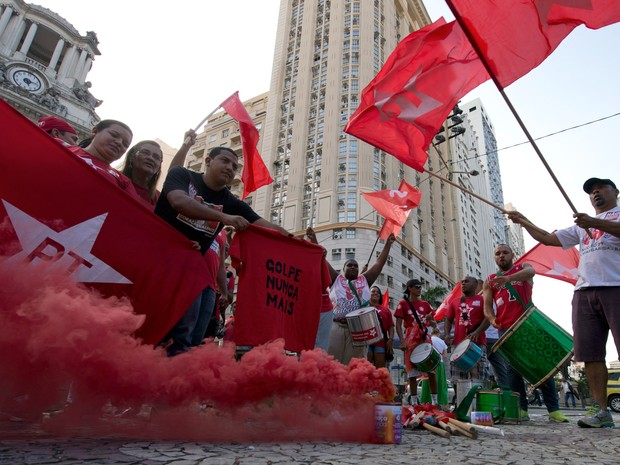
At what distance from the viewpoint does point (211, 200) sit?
3076 millimetres

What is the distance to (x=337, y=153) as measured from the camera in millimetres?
43094

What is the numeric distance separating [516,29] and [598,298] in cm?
243

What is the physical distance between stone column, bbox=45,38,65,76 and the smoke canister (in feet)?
154

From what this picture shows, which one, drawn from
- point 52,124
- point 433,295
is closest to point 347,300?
point 52,124

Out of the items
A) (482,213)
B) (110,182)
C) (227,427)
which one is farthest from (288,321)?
(482,213)

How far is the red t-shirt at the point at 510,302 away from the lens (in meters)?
4.83

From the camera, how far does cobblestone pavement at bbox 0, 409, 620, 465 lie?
Result: 1.45 m

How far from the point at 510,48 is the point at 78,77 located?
4746 centimetres

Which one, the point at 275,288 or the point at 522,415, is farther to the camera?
the point at 522,415

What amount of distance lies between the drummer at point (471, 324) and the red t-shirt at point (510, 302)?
0.88 ft

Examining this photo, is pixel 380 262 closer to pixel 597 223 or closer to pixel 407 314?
pixel 407 314

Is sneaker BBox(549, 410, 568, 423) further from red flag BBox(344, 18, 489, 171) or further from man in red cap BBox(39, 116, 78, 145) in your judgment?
man in red cap BBox(39, 116, 78, 145)

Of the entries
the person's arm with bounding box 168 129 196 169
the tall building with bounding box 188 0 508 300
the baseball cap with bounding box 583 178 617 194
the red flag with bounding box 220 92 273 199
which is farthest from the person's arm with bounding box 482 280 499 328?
the tall building with bounding box 188 0 508 300

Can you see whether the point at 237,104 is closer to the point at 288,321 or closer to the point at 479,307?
the point at 288,321
